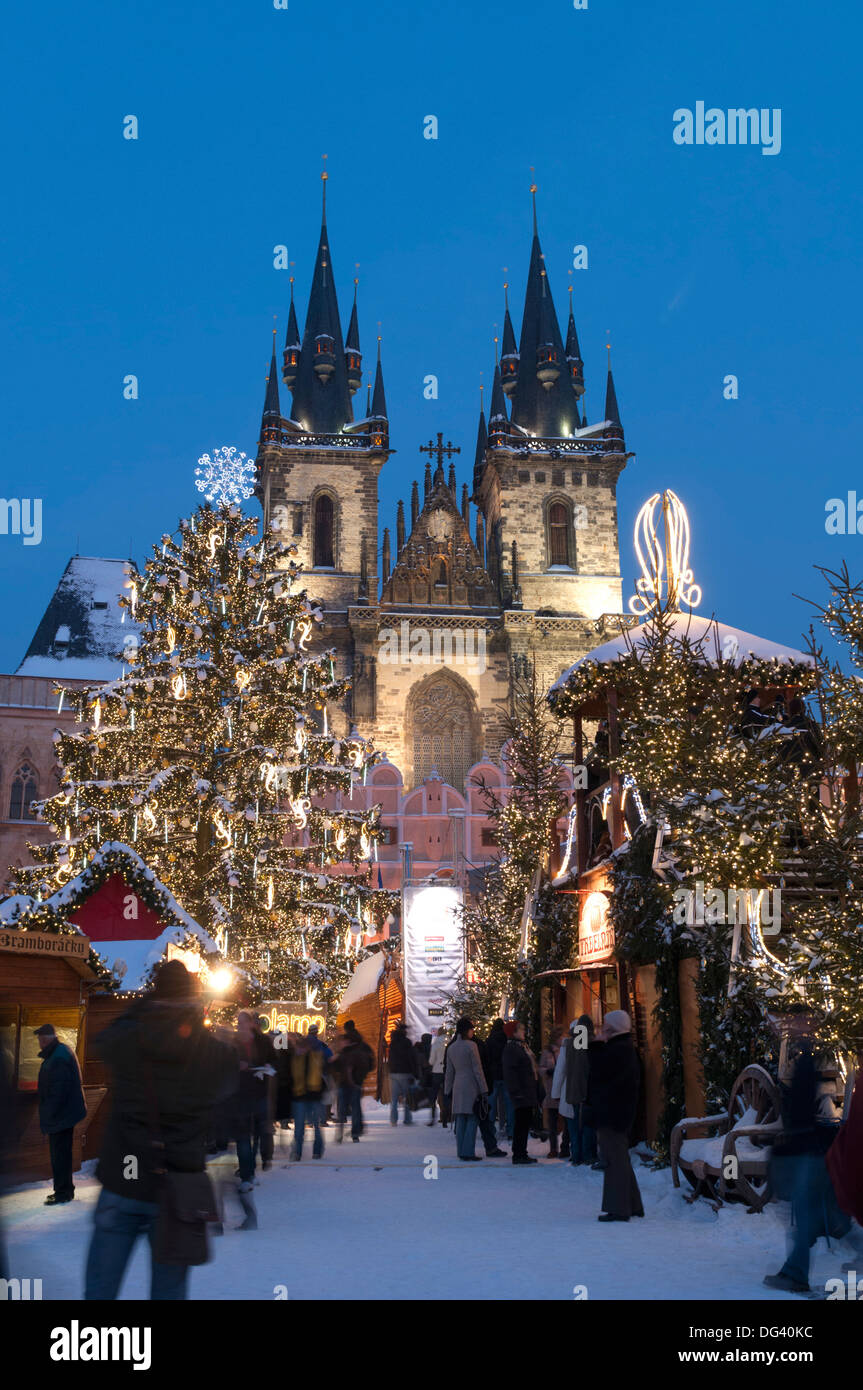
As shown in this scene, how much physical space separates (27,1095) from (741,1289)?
679 cm

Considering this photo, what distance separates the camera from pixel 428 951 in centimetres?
2659

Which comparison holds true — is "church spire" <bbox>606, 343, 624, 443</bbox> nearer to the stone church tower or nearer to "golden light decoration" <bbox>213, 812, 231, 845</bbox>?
the stone church tower

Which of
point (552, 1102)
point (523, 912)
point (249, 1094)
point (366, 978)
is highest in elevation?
point (523, 912)

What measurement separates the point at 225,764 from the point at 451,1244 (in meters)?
12.2

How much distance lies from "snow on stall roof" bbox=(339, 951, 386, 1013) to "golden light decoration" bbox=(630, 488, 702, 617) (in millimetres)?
16675

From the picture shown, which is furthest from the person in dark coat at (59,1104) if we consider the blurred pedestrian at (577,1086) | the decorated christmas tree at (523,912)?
the decorated christmas tree at (523,912)

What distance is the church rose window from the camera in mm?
49781

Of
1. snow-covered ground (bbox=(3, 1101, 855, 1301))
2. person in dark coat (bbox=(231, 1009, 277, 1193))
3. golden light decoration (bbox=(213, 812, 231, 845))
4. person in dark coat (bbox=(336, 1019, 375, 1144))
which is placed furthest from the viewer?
golden light decoration (bbox=(213, 812, 231, 845))

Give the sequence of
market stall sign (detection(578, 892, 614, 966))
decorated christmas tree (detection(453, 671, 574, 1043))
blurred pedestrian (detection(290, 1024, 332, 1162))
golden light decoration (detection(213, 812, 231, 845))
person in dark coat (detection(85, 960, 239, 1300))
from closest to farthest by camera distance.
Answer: person in dark coat (detection(85, 960, 239, 1300)) < blurred pedestrian (detection(290, 1024, 332, 1162)) < market stall sign (detection(578, 892, 614, 966)) < decorated christmas tree (detection(453, 671, 574, 1043)) < golden light decoration (detection(213, 812, 231, 845))


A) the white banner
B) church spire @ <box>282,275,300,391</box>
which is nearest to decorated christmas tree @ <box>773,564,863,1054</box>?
the white banner

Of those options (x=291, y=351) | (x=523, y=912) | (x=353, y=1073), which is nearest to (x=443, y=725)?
(x=291, y=351)

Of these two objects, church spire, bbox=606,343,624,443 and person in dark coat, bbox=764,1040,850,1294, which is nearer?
person in dark coat, bbox=764,1040,850,1294

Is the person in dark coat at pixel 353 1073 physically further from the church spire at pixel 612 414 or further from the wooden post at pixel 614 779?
the church spire at pixel 612 414

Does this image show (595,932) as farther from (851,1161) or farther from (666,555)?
(851,1161)
